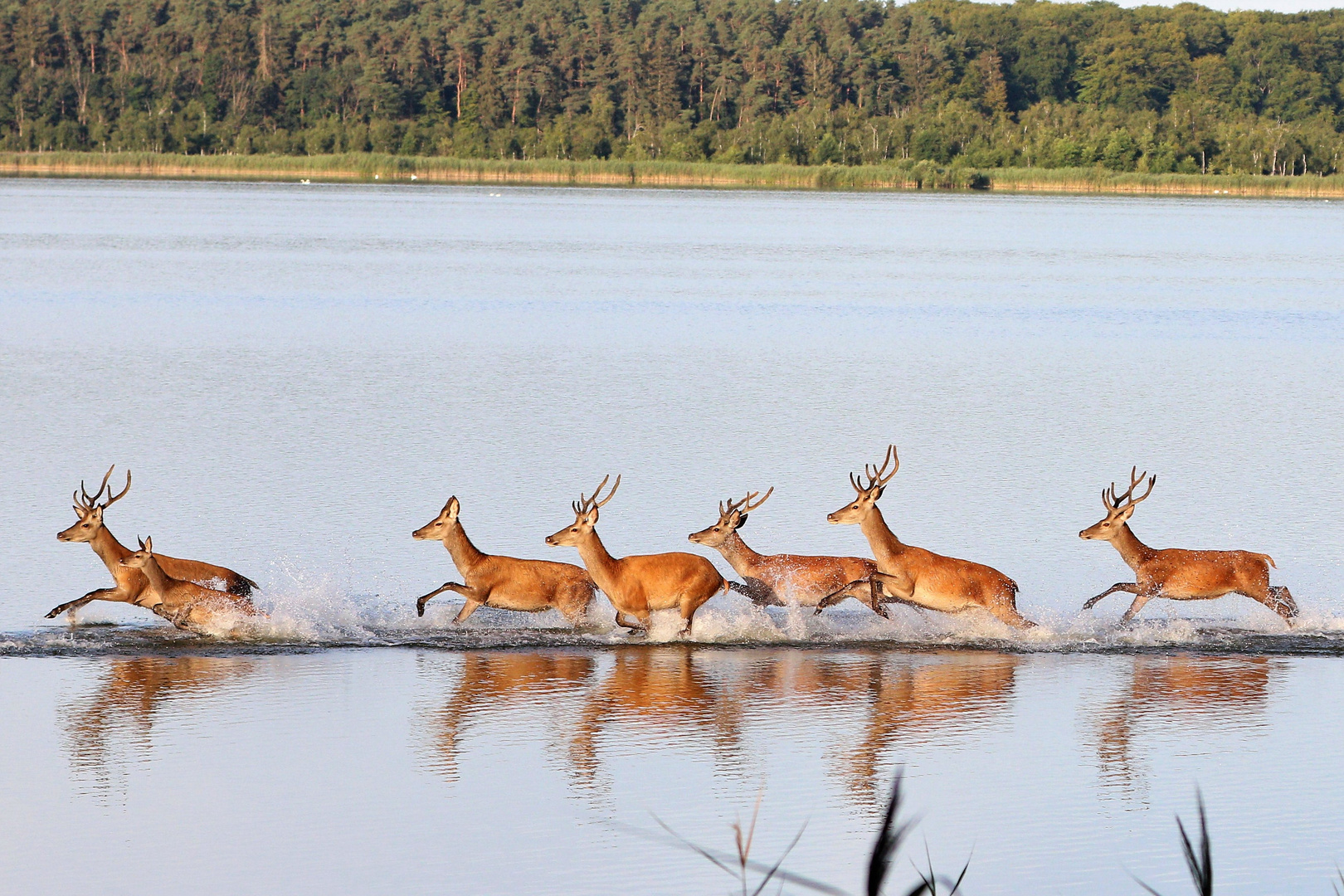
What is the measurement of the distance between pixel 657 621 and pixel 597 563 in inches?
22.4

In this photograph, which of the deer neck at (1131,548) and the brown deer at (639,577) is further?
the deer neck at (1131,548)

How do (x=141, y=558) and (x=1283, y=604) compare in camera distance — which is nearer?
(x=141, y=558)

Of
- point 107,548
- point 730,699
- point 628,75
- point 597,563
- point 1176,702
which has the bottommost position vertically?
point 1176,702

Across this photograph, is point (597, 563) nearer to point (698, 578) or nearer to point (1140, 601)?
point (698, 578)

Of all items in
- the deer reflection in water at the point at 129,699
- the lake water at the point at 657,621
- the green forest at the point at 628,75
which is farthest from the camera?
the green forest at the point at 628,75

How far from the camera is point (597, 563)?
1204 centimetres

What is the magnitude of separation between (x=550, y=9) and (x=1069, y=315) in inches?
5262

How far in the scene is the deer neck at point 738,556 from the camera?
12.7m

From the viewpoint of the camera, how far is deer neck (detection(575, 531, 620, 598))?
39.5 feet

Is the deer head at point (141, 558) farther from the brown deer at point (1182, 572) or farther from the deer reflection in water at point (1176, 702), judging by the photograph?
the brown deer at point (1182, 572)

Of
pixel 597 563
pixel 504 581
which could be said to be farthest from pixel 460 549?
pixel 597 563

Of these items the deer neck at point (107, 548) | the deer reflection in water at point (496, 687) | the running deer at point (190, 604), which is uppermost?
the deer neck at point (107, 548)

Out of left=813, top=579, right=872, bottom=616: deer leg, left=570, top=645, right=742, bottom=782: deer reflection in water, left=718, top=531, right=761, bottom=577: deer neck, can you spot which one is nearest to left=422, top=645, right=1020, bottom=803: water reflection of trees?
left=570, top=645, right=742, bottom=782: deer reflection in water

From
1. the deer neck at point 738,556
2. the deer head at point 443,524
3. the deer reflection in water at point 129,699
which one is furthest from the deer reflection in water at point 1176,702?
the deer reflection in water at point 129,699
